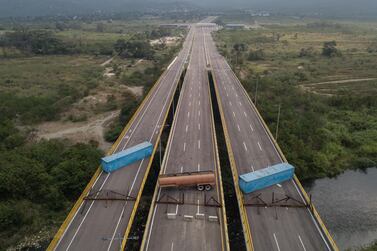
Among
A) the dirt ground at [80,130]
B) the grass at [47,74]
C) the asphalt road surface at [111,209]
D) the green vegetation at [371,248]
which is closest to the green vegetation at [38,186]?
the asphalt road surface at [111,209]

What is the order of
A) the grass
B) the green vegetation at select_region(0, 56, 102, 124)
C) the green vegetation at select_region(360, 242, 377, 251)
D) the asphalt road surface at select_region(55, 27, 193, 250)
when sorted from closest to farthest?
the asphalt road surface at select_region(55, 27, 193, 250)
the green vegetation at select_region(360, 242, 377, 251)
the green vegetation at select_region(0, 56, 102, 124)
the grass

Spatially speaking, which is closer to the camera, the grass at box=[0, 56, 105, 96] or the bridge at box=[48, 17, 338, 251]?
the bridge at box=[48, 17, 338, 251]

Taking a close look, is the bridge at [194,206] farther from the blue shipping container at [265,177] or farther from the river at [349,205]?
the river at [349,205]

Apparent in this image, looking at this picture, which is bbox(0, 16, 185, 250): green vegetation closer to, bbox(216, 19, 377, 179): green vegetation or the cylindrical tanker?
the cylindrical tanker

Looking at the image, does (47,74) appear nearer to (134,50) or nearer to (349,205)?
(134,50)

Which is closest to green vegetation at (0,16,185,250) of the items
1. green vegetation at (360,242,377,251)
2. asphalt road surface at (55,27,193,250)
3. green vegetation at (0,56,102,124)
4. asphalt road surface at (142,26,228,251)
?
green vegetation at (0,56,102,124)

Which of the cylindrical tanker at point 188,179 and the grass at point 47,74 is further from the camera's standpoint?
the grass at point 47,74
